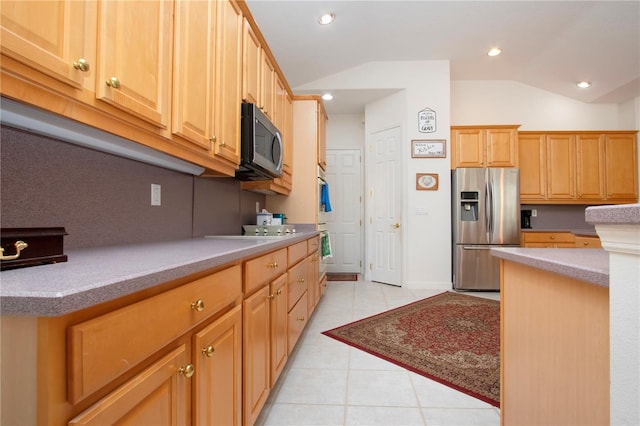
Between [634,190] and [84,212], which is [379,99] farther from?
[84,212]

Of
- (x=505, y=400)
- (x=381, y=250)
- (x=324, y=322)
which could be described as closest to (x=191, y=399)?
(x=505, y=400)

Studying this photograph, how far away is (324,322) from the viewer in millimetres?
2820

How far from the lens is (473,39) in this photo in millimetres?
3688

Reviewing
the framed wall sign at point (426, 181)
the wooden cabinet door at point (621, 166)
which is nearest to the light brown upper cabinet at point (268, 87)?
the framed wall sign at point (426, 181)

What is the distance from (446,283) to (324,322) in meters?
2.15

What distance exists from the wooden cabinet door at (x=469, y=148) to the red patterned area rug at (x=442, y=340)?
1909mm

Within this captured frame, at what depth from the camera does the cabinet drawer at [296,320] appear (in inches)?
75.2

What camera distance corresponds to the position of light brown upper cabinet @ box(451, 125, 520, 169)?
13.5 feet

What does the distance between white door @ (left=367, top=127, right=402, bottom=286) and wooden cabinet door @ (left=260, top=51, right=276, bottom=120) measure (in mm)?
2358

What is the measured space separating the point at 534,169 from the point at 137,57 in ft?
16.6

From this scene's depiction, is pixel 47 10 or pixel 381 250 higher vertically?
pixel 47 10

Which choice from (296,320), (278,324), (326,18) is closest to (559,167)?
(326,18)

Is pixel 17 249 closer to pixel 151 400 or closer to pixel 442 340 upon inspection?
pixel 151 400

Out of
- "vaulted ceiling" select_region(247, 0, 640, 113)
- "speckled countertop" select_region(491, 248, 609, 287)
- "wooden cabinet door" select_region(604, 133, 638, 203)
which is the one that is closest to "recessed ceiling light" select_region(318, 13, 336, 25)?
"vaulted ceiling" select_region(247, 0, 640, 113)
